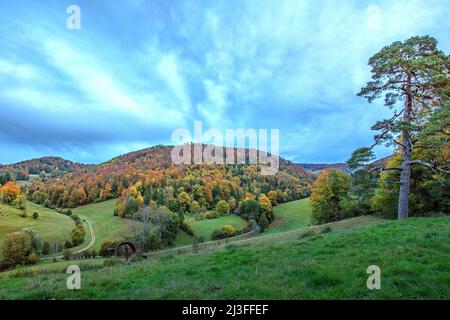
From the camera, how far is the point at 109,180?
13638 centimetres

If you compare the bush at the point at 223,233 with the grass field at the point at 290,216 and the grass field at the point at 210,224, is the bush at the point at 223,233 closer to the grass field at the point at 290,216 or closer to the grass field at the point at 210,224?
the grass field at the point at 210,224

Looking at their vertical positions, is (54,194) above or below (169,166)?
below

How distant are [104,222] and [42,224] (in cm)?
1789

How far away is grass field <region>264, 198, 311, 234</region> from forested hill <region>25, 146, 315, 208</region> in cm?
991

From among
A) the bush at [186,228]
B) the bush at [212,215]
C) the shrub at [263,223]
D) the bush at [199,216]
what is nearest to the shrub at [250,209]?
the shrub at [263,223]

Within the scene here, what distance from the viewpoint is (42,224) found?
89.4 m

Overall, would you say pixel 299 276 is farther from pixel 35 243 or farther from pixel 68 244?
pixel 68 244

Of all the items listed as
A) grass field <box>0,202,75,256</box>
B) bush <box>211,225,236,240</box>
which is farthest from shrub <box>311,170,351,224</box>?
grass field <box>0,202,75,256</box>

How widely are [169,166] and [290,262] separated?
458 feet

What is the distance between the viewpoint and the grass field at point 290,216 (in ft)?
281

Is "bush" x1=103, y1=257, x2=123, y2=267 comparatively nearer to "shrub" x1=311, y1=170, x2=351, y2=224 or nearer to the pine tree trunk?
the pine tree trunk

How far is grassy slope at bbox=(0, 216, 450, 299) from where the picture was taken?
6.97m
